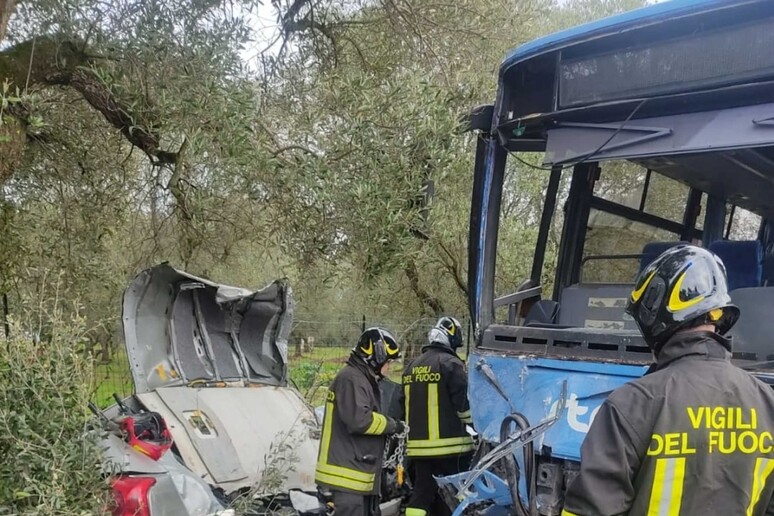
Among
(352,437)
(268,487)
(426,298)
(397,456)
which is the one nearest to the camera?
(268,487)

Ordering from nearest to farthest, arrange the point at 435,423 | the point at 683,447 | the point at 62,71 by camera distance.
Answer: the point at 683,447 → the point at 62,71 → the point at 435,423

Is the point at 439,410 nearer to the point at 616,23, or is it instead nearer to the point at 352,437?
the point at 352,437

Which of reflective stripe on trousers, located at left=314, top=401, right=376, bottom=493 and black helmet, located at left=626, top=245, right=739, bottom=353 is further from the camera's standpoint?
reflective stripe on trousers, located at left=314, top=401, right=376, bottom=493

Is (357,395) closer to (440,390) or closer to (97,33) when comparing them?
(440,390)

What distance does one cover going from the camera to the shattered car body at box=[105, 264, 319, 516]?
11.8 ft

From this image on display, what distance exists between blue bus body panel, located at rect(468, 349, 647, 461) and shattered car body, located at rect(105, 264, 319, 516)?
1424 millimetres

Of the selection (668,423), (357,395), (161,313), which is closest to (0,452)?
(161,313)

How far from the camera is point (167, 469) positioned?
11.5 feet

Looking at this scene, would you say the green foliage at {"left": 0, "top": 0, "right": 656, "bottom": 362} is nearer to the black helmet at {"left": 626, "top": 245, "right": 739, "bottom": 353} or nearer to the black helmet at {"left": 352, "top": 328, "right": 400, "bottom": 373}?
the black helmet at {"left": 352, "top": 328, "right": 400, "bottom": 373}

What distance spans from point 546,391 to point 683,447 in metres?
1.29

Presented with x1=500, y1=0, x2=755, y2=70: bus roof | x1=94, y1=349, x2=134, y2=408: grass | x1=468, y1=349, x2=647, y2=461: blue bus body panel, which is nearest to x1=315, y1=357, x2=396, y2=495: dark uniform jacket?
x1=468, y1=349, x2=647, y2=461: blue bus body panel

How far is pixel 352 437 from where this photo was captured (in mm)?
→ 4926

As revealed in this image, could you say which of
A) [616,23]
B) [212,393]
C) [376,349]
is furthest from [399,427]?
[616,23]

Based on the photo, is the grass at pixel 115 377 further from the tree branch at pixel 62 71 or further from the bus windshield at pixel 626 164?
the bus windshield at pixel 626 164
